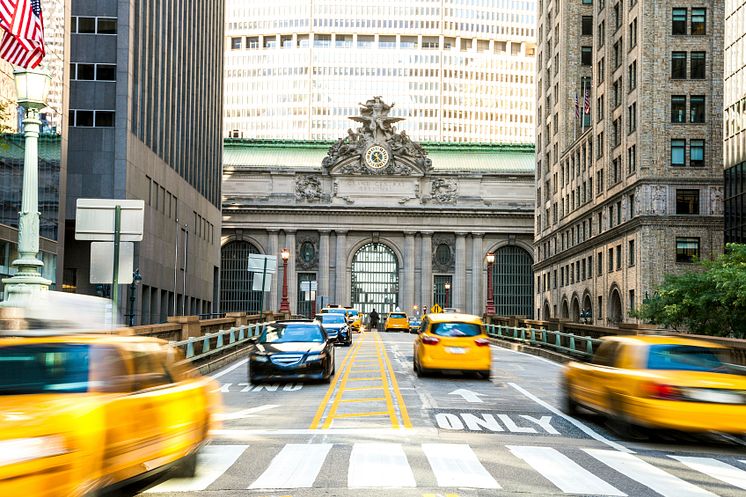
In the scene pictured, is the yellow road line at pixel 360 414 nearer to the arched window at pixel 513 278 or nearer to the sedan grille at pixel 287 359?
the sedan grille at pixel 287 359

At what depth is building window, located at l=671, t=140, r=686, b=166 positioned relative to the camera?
186 feet

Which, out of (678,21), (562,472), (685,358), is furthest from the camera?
(678,21)

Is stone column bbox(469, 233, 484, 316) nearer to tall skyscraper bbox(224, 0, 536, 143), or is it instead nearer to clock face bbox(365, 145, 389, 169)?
clock face bbox(365, 145, 389, 169)

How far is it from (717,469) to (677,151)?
1865 inches

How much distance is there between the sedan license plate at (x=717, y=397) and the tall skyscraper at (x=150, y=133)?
4135 centimetres

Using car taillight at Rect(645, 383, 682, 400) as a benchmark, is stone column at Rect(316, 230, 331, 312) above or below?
above

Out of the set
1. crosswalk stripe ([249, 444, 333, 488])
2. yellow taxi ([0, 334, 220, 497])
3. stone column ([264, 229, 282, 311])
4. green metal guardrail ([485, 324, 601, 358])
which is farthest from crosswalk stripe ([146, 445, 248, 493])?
stone column ([264, 229, 282, 311])

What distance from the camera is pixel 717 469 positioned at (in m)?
12.4

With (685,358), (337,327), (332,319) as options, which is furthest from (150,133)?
(685,358)

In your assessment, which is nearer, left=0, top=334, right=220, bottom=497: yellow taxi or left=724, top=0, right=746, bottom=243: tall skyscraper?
left=0, top=334, right=220, bottom=497: yellow taxi

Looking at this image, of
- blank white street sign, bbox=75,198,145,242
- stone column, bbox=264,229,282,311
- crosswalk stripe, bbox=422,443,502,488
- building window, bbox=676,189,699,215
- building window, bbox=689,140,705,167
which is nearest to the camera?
crosswalk stripe, bbox=422,443,502,488

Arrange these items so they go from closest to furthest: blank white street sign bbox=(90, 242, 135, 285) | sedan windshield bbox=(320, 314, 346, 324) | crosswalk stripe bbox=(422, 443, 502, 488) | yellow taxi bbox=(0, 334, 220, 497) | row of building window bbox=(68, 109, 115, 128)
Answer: yellow taxi bbox=(0, 334, 220, 497) → crosswalk stripe bbox=(422, 443, 502, 488) → blank white street sign bbox=(90, 242, 135, 285) → sedan windshield bbox=(320, 314, 346, 324) → row of building window bbox=(68, 109, 115, 128)

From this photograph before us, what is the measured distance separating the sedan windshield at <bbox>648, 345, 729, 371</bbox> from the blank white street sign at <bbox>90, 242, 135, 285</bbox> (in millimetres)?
9644

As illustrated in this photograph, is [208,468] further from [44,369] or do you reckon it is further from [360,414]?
[360,414]
